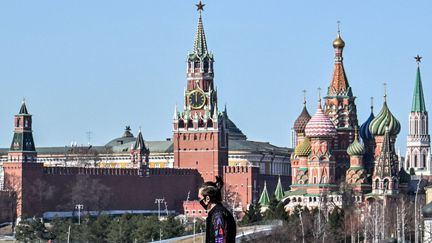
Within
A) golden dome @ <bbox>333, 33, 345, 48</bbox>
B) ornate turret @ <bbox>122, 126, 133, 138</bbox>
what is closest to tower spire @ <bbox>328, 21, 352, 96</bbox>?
golden dome @ <bbox>333, 33, 345, 48</bbox>

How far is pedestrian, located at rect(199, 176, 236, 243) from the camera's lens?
9.79 metres

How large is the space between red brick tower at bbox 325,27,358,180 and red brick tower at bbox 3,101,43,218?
22.9 metres

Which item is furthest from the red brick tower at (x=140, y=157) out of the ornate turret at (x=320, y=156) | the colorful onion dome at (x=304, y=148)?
the ornate turret at (x=320, y=156)

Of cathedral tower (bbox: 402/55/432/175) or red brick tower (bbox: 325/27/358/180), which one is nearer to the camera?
red brick tower (bbox: 325/27/358/180)

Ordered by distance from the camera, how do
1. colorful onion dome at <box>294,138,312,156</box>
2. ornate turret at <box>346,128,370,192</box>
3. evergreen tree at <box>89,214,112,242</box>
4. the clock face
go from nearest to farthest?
1. evergreen tree at <box>89,214,112,242</box>
2. ornate turret at <box>346,128,370,192</box>
3. colorful onion dome at <box>294,138,312,156</box>
4. the clock face

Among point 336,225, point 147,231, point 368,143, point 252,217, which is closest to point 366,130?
point 368,143

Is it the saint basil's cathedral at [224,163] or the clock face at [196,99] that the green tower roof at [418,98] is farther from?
the clock face at [196,99]

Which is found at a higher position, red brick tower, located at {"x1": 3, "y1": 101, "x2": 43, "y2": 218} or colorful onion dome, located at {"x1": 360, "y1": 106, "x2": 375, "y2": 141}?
colorful onion dome, located at {"x1": 360, "y1": 106, "x2": 375, "y2": 141}

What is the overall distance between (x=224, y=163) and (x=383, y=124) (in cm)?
2009

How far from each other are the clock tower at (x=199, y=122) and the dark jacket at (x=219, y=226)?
123m

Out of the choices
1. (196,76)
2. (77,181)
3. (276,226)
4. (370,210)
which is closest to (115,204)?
(77,181)

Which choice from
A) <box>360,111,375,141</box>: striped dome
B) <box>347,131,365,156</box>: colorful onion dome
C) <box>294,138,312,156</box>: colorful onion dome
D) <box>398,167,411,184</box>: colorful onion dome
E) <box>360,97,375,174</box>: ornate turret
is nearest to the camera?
<box>347,131,365,156</box>: colorful onion dome

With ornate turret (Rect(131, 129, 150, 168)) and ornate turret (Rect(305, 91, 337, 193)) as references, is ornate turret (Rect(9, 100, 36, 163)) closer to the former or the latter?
ornate turret (Rect(131, 129, 150, 168))

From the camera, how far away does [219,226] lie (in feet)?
32.3
